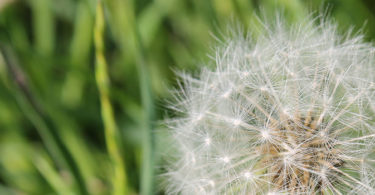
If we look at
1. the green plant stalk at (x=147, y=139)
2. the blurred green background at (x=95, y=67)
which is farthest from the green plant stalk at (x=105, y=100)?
the blurred green background at (x=95, y=67)

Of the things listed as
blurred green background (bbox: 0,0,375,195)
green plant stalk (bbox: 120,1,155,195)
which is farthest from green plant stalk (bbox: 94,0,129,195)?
blurred green background (bbox: 0,0,375,195)

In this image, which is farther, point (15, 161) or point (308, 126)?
point (15, 161)

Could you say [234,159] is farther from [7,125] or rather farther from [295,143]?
[7,125]

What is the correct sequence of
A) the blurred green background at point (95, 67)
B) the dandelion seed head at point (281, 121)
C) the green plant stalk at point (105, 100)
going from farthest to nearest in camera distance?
the blurred green background at point (95, 67) → the green plant stalk at point (105, 100) → the dandelion seed head at point (281, 121)

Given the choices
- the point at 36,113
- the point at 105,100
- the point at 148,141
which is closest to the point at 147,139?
the point at 148,141

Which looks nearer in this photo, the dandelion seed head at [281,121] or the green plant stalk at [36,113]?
the dandelion seed head at [281,121]

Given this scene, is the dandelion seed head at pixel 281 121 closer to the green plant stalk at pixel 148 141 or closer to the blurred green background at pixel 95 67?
the green plant stalk at pixel 148 141

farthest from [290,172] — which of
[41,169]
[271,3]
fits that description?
[41,169]
